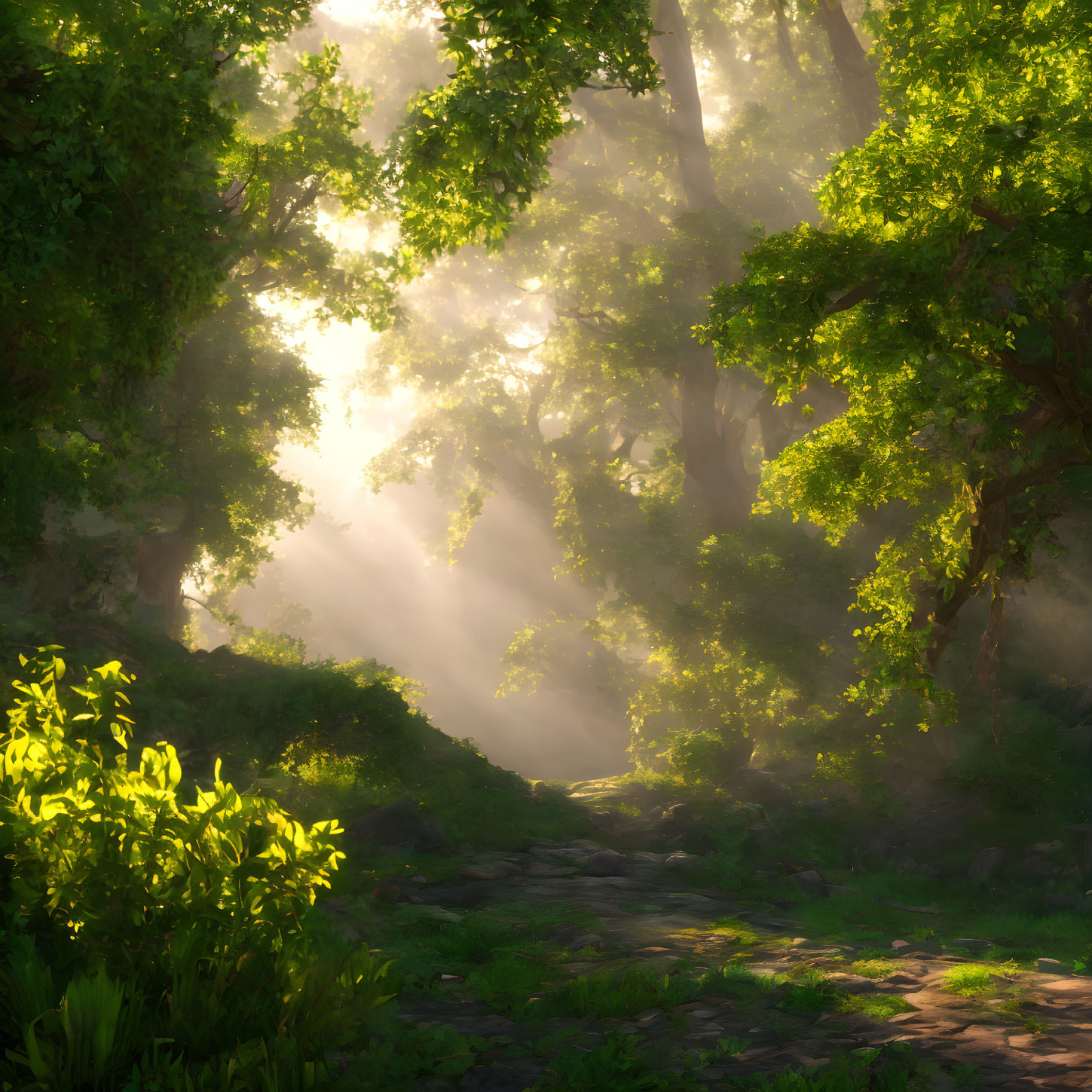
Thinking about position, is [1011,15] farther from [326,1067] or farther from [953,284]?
[326,1067]

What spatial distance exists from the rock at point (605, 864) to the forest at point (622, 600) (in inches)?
4.6

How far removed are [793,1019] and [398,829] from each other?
29.5 ft

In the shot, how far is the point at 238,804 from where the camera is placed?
4.01 meters

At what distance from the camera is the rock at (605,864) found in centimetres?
1332

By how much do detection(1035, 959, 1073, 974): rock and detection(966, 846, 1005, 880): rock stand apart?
695cm

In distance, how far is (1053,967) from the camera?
7594 millimetres

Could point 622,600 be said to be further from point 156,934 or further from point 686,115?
point 156,934

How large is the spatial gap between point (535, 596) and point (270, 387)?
2824 cm

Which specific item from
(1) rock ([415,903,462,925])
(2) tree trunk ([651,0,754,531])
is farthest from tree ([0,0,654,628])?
(2) tree trunk ([651,0,754,531])

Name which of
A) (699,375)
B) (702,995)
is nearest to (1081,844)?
(702,995)

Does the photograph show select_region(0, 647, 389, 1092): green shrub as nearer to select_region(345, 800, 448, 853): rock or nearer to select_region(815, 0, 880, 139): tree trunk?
select_region(345, 800, 448, 853): rock

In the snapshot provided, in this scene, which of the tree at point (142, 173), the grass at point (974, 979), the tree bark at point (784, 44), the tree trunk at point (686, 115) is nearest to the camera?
the tree at point (142, 173)

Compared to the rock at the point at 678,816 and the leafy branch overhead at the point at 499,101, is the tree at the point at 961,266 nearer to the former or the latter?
the leafy branch overhead at the point at 499,101

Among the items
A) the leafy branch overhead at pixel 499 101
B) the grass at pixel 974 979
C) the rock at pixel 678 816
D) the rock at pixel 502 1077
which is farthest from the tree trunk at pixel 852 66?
the rock at pixel 502 1077
